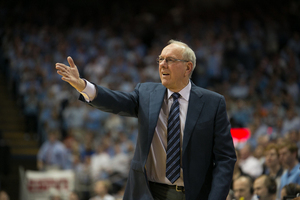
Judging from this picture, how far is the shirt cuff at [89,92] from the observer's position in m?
2.44

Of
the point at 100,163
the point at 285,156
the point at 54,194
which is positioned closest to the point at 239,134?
the point at 100,163

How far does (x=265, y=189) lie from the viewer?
4.05 m

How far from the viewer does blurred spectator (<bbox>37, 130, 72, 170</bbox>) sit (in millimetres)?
8992

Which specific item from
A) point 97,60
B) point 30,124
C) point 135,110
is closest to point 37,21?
point 97,60

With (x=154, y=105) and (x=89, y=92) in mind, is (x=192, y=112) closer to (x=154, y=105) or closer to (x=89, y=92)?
(x=154, y=105)

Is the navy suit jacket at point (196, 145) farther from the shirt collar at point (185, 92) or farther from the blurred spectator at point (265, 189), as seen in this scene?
the blurred spectator at point (265, 189)

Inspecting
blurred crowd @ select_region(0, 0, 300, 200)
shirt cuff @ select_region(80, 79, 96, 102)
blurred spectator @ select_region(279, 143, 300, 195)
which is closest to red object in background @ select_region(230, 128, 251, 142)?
blurred crowd @ select_region(0, 0, 300, 200)

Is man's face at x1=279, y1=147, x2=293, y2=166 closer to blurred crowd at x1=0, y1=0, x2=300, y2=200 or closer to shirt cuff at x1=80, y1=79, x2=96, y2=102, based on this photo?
blurred crowd at x1=0, y1=0, x2=300, y2=200

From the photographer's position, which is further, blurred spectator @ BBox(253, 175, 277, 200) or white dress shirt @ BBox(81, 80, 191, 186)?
blurred spectator @ BBox(253, 175, 277, 200)

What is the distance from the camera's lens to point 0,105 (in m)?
11.8

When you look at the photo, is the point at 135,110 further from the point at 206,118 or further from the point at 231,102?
the point at 231,102

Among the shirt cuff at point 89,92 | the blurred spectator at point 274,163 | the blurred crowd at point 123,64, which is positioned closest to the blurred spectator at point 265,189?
the blurred spectator at point 274,163

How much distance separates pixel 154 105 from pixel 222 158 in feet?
1.92

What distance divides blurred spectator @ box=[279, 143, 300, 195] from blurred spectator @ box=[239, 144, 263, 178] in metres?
0.97
